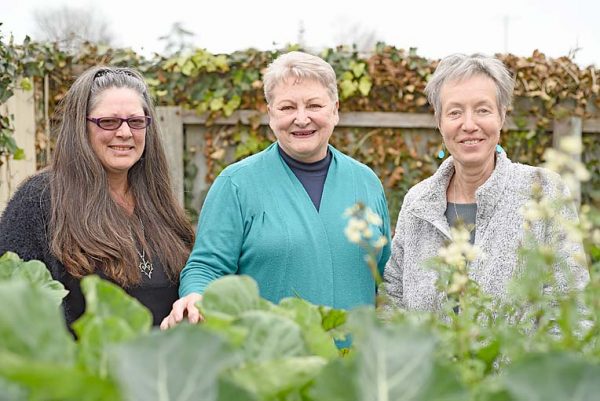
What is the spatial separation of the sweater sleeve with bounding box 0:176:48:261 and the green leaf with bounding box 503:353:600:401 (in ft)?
7.06

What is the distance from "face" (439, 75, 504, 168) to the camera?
2543 millimetres

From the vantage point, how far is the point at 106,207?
107 inches

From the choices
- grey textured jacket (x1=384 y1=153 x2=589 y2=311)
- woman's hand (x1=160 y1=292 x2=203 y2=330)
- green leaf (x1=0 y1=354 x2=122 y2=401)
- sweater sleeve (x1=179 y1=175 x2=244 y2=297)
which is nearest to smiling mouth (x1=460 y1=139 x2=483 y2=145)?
grey textured jacket (x1=384 y1=153 x2=589 y2=311)

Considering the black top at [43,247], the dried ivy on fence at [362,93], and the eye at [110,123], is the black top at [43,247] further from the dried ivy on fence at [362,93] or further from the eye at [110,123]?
the dried ivy on fence at [362,93]

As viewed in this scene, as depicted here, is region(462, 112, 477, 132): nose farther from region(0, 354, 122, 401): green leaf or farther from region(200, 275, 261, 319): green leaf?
region(0, 354, 122, 401): green leaf

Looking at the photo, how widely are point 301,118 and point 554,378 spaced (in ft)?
7.09

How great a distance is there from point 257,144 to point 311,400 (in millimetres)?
5383

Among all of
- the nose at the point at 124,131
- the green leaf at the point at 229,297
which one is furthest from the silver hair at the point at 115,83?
the green leaf at the point at 229,297

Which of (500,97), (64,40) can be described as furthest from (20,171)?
(500,97)

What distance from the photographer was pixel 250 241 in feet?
8.75

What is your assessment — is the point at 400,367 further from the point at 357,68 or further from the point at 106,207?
the point at 357,68

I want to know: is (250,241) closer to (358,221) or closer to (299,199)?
(299,199)

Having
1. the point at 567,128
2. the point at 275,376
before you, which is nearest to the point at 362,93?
the point at 567,128

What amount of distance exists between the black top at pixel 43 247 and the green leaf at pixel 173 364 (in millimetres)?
1995
